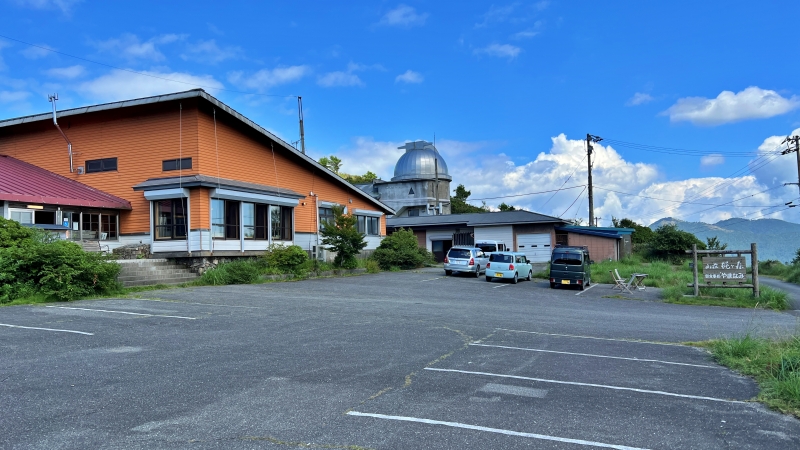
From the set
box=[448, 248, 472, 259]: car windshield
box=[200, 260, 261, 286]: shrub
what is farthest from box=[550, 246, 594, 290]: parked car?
box=[200, 260, 261, 286]: shrub

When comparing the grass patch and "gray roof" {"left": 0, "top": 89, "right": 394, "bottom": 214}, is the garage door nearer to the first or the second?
"gray roof" {"left": 0, "top": 89, "right": 394, "bottom": 214}

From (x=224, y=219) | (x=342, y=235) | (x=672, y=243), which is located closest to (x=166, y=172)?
(x=224, y=219)

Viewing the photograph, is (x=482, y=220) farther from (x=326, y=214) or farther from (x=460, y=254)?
(x=326, y=214)

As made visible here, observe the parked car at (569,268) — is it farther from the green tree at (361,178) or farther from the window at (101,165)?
the green tree at (361,178)

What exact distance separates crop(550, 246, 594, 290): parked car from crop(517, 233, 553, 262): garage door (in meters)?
13.1

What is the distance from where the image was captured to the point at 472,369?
7.52 m

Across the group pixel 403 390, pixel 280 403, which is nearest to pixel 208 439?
pixel 280 403

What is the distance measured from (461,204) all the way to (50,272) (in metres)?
60.2

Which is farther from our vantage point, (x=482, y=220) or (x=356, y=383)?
(x=482, y=220)

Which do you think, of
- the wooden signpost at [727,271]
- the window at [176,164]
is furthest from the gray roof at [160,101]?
the wooden signpost at [727,271]

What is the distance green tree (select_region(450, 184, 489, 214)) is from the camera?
6938cm

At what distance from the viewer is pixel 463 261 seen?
28.3 m

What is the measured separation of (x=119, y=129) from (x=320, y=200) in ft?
35.4

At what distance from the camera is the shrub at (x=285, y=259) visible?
74.3 feet
